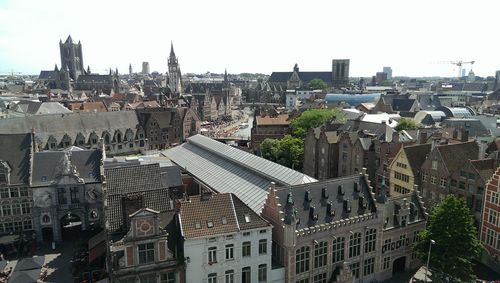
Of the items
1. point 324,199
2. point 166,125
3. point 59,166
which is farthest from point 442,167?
point 166,125

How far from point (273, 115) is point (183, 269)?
4436 inches

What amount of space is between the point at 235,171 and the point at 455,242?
3384cm

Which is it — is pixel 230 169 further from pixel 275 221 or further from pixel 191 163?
pixel 275 221

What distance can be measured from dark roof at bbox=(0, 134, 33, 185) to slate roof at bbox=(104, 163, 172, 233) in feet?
85.7

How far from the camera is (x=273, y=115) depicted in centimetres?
15100

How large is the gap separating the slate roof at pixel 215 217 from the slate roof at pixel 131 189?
531 cm

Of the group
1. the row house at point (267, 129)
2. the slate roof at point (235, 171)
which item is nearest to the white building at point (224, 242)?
the slate roof at point (235, 171)

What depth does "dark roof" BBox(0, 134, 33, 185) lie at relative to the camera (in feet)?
218

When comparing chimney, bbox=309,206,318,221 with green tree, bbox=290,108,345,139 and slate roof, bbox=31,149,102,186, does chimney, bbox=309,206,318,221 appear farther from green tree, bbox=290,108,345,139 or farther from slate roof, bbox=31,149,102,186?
green tree, bbox=290,108,345,139

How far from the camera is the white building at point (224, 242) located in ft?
139

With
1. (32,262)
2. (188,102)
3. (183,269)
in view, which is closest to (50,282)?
(32,262)

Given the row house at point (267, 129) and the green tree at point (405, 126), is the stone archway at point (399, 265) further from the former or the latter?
the row house at point (267, 129)

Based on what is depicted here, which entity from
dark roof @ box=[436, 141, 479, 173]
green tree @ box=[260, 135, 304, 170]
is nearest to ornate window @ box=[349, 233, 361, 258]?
dark roof @ box=[436, 141, 479, 173]

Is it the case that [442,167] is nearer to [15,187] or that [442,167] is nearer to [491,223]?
[491,223]
